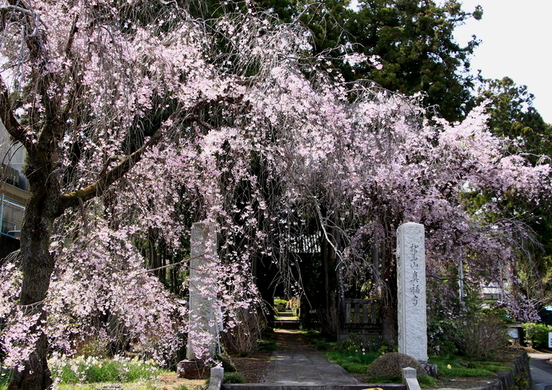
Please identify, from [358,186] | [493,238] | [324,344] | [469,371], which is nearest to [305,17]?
[358,186]

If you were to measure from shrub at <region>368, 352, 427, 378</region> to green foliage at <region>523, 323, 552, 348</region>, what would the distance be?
12450 mm

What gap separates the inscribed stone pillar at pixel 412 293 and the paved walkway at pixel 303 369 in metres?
1.25

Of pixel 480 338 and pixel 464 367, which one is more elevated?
pixel 480 338

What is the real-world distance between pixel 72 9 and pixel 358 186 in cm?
585

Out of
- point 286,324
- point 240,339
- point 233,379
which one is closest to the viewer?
point 233,379

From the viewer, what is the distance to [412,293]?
9141 millimetres

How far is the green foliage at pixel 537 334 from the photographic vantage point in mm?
18156

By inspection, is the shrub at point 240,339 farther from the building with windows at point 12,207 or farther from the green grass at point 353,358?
the building with windows at point 12,207

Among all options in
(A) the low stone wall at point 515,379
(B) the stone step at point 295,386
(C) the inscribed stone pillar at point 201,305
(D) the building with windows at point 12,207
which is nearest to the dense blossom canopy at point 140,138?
(C) the inscribed stone pillar at point 201,305

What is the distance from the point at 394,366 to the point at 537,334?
42.5ft

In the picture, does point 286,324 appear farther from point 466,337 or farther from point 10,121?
point 10,121

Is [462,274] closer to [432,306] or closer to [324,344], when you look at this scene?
[432,306]

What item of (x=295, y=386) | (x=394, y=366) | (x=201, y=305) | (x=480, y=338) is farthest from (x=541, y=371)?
(x=201, y=305)

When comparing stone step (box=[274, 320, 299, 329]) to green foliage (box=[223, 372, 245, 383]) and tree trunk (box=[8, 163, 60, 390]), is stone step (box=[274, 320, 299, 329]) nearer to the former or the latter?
green foliage (box=[223, 372, 245, 383])
